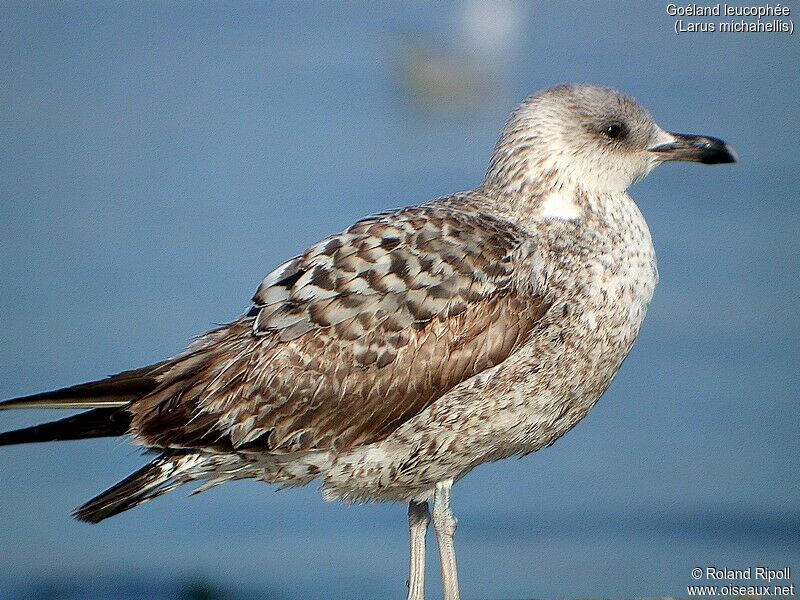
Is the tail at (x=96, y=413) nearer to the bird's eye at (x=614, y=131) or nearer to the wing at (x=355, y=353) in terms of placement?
the wing at (x=355, y=353)

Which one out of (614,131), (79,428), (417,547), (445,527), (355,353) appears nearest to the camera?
(355,353)

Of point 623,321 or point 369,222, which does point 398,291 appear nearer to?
point 369,222

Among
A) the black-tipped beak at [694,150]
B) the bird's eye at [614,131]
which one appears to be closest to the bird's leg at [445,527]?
the bird's eye at [614,131]

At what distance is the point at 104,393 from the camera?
6773 mm

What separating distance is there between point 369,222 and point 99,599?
423cm

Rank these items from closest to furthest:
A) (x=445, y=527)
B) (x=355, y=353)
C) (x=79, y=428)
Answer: (x=355, y=353), (x=79, y=428), (x=445, y=527)

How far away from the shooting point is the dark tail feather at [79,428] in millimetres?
6727

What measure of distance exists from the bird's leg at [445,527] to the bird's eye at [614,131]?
1.64 metres

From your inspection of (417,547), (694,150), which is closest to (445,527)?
(417,547)

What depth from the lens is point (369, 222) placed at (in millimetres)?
6996

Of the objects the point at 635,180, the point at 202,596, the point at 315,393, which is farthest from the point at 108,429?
the point at 202,596

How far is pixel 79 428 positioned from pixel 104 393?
170 millimetres

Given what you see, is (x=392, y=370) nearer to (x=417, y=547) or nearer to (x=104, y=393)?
(x=417, y=547)

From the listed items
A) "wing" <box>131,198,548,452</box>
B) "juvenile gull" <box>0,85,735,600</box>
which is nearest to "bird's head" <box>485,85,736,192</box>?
"juvenile gull" <box>0,85,735,600</box>
